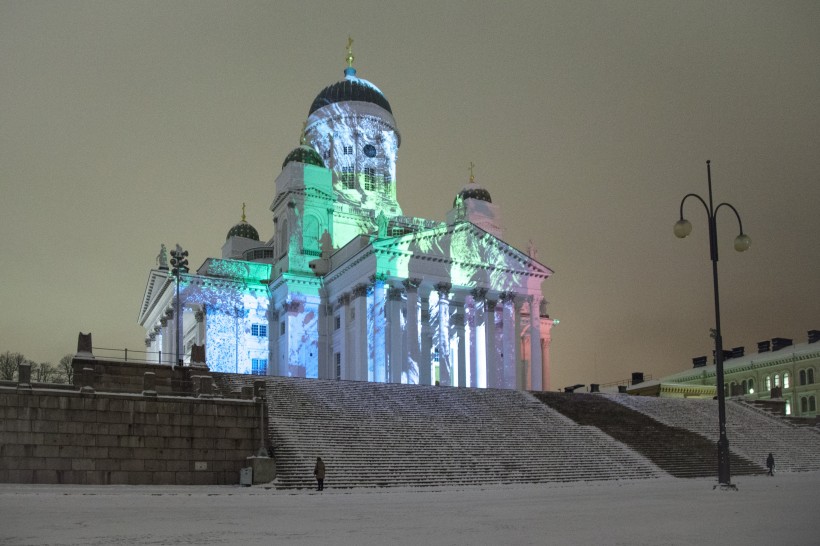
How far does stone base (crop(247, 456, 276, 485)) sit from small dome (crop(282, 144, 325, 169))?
39025mm

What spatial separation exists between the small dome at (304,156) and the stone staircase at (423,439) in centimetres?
2682

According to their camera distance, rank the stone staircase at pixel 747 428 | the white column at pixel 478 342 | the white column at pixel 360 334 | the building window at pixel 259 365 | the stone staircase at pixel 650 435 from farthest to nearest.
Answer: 1. the building window at pixel 259 365
2. the white column at pixel 478 342
3. the white column at pixel 360 334
4. the stone staircase at pixel 747 428
5. the stone staircase at pixel 650 435

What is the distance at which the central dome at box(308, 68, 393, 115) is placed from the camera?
7425cm

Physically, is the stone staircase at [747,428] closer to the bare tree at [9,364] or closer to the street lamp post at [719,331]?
the street lamp post at [719,331]

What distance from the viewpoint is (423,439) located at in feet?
116

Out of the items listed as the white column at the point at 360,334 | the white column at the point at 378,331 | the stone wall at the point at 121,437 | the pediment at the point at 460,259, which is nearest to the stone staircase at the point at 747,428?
the pediment at the point at 460,259

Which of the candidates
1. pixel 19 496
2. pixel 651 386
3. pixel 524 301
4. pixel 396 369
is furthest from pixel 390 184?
pixel 19 496

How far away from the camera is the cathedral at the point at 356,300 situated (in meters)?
56.6

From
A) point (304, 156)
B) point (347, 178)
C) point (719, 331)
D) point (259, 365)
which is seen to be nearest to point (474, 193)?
point (347, 178)

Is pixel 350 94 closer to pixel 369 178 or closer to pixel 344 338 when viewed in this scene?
pixel 369 178

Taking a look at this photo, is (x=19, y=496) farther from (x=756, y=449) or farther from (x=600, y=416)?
(x=756, y=449)

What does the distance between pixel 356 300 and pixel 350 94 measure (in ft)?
80.1

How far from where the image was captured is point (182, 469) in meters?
29.2

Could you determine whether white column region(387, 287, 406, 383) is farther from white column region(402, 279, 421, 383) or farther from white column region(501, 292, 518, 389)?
white column region(501, 292, 518, 389)
